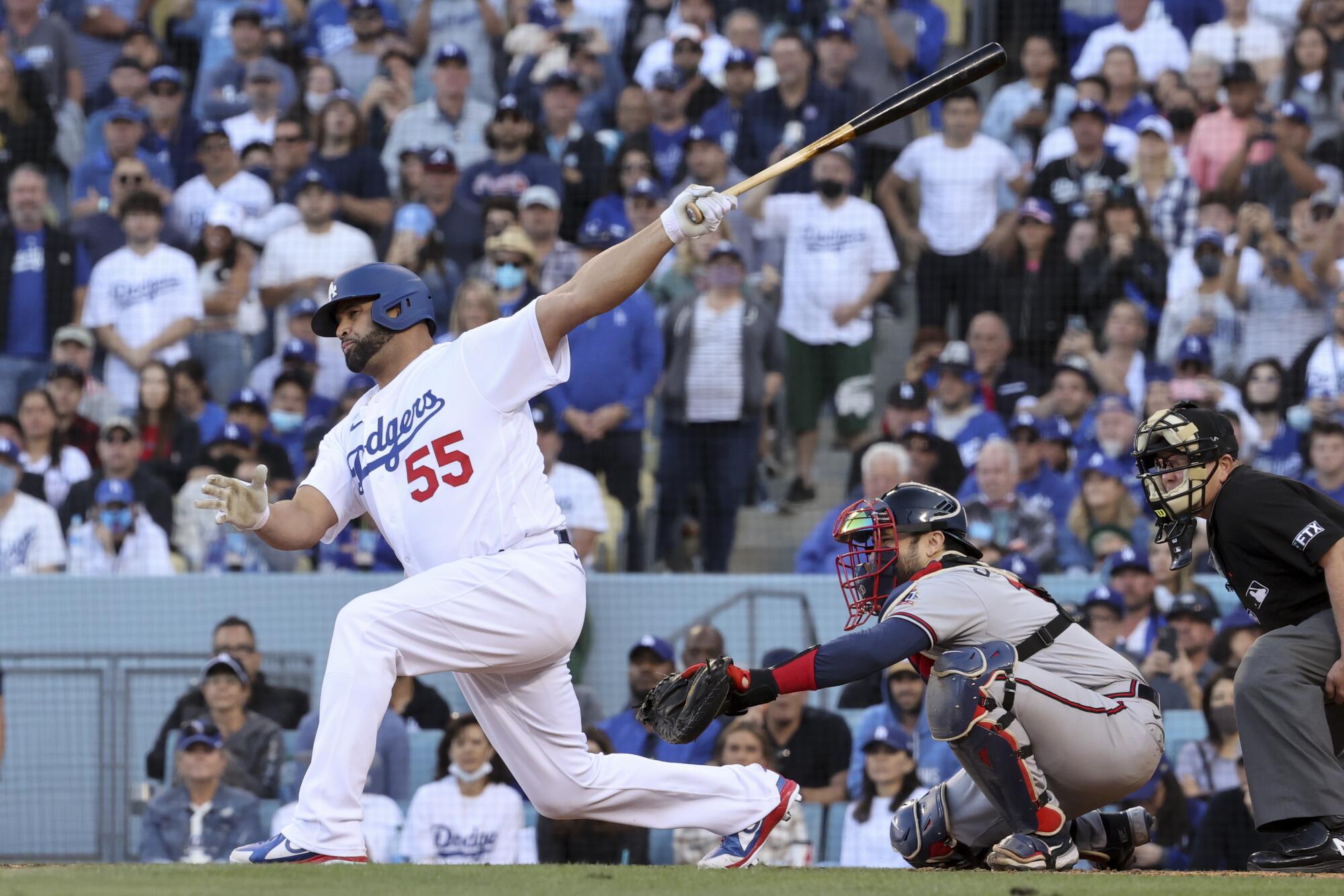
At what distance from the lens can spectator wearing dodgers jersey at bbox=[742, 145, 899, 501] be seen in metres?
9.30

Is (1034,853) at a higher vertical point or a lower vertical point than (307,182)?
lower

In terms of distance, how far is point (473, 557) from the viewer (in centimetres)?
441

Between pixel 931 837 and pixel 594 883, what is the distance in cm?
120

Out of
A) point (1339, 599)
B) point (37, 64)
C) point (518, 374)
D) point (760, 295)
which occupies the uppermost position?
point (37, 64)

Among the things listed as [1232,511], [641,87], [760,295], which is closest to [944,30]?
[641,87]

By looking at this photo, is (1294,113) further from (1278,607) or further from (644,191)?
(1278,607)

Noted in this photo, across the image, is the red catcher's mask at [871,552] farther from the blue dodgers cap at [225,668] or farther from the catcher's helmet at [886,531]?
the blue dodgers cap at [225,668]

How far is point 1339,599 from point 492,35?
319 inches

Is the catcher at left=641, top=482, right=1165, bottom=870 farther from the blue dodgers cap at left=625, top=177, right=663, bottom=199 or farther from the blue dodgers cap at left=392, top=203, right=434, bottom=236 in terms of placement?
the blue dodgers cap at left=392, top=203, right=434, bottom=236

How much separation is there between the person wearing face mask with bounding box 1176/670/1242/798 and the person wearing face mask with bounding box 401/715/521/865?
2862mm

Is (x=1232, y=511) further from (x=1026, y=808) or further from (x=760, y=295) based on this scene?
(x=760, y=295)

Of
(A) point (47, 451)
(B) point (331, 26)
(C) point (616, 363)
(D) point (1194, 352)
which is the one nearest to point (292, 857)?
(C) point (616, 363)

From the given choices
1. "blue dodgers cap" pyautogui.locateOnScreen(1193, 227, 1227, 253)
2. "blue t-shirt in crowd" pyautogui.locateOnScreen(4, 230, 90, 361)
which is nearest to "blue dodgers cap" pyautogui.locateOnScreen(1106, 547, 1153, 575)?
"blue dodgers cap" pyautogui.locateOnScreen(1193, 227, 1227, 253)

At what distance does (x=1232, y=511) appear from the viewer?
4.54 metres
